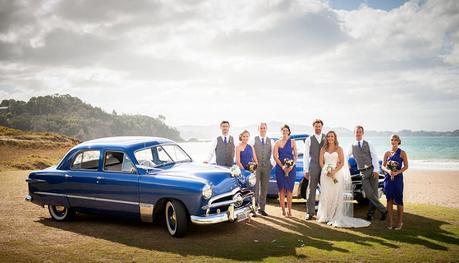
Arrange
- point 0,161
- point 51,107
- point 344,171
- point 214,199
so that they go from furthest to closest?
point 51,107 → point 0,161 → point 344,171 → point 214,199

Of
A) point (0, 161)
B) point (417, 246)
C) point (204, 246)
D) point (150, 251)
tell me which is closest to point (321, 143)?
point (417, 246)

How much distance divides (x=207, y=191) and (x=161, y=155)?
1946mm

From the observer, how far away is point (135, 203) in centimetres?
788

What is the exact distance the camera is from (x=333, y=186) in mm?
9148

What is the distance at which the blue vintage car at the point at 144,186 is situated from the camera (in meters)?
7.36

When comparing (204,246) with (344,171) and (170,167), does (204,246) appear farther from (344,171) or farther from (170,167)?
(344,171)

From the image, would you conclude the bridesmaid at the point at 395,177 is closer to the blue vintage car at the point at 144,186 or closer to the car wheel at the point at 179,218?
the blue vintage car at the point at 144,186

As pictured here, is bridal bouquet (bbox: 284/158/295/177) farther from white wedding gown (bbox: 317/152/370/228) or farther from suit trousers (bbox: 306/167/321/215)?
white wedding gown (bbox: 317/152/370/228)

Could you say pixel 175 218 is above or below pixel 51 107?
below

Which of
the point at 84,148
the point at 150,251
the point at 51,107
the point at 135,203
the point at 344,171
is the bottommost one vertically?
the point at 150,251

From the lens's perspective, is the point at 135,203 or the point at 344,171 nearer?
the point at 135,203

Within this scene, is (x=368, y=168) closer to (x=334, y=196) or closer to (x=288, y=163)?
(x=334, y=196)

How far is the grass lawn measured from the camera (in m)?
6.37

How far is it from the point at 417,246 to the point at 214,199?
3.76 meters
